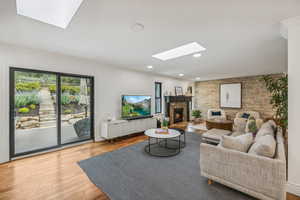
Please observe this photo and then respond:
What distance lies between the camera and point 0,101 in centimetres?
256

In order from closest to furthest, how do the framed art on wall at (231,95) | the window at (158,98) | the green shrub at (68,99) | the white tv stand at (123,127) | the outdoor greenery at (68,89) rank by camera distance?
1. the outdoor greenery at (68,89)
2. the green shrub at (68,99)
3. the white tv stand at (123,127)
4. the window at (158,98)
5. the framed art on wall at (231,95)

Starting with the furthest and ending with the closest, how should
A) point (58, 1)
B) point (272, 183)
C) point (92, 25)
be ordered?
point (92, 25) < point (58, 1) < point (272, 183)

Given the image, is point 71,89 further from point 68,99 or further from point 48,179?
point 48,179

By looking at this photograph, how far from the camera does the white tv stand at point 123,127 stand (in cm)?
372

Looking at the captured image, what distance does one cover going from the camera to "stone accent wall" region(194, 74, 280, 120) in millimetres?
5906

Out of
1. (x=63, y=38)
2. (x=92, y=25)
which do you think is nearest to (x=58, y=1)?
(x=92, y=25)

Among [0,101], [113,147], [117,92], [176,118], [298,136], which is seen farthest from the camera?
[176,118]

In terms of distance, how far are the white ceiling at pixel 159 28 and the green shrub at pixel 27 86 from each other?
84 cm

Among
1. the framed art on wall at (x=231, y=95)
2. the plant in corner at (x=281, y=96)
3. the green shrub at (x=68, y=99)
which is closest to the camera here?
the plant in corner at (x=281, y=96)

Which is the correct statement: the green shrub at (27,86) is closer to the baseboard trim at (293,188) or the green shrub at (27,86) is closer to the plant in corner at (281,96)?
the plant in corner at (281,96)

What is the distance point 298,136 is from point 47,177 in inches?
150

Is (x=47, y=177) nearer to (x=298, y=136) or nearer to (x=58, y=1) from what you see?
(x=58, y=1)

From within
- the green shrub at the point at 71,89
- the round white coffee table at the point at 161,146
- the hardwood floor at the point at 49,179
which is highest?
the green shrub at the point at 71,89

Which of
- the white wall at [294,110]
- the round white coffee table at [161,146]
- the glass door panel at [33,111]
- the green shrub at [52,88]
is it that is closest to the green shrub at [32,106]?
the glass door panel at [33,111]
